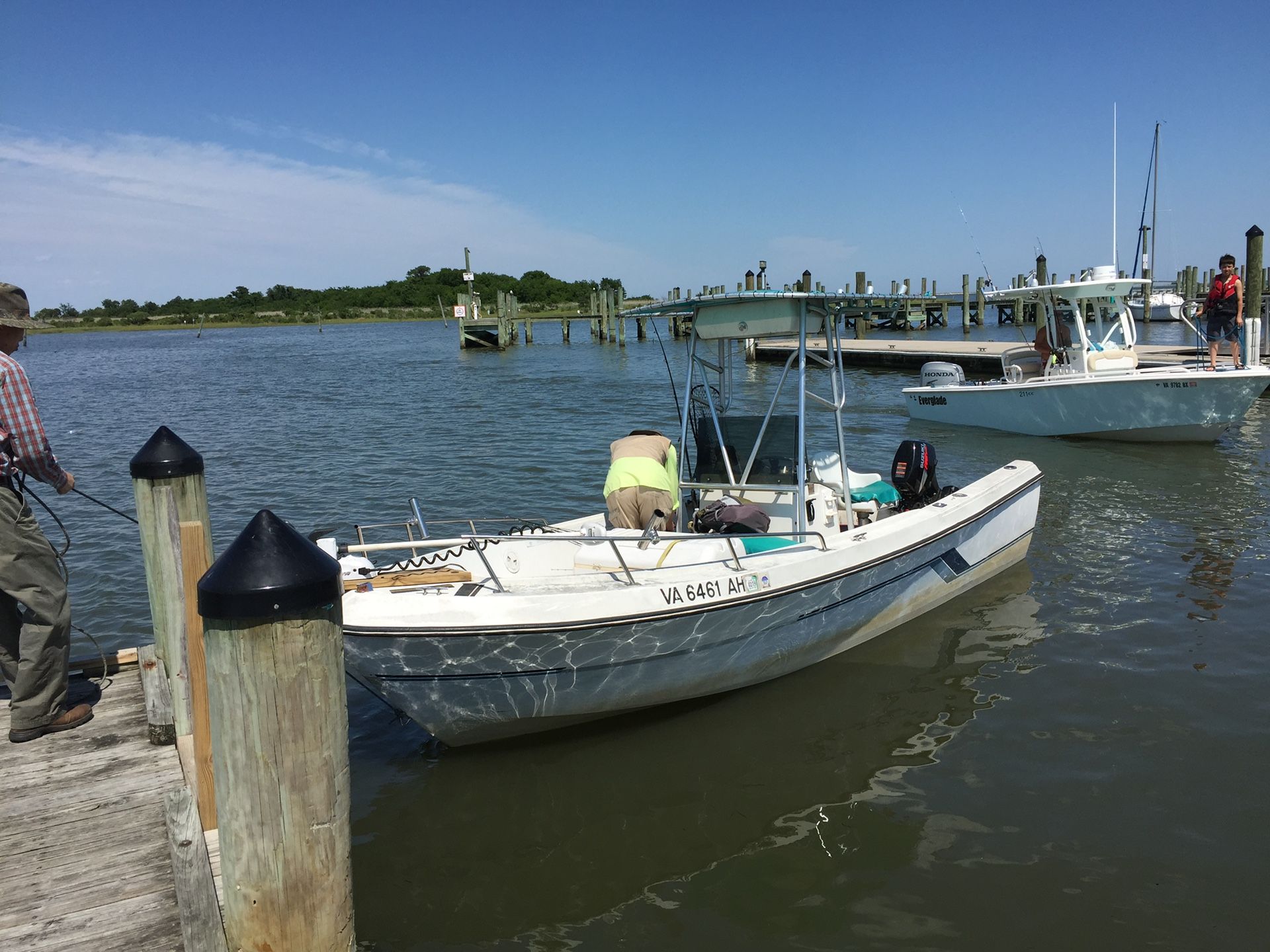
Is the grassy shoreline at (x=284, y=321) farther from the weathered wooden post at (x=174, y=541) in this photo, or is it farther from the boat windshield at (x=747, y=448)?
the weathered wooden post at (x=174, y=541)

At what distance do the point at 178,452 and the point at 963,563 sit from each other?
19.5 ft

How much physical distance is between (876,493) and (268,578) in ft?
20.5

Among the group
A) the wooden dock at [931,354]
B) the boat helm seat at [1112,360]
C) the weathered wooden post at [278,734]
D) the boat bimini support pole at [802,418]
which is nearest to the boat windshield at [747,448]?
the boat bimini support pole at [802,418]

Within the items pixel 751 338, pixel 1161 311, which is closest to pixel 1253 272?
pixel 751 338

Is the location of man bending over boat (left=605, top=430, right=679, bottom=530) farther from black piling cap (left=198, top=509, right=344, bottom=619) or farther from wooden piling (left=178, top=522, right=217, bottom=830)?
black piling cap (left=198, top=509, right=344, bottom=619)

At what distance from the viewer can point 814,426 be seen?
17.7 m

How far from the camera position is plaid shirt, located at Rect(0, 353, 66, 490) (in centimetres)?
402

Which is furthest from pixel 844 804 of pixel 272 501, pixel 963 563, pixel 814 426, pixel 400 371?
pixel 400 371

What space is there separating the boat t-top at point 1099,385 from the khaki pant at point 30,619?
14.3 meters

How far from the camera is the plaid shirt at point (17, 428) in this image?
4.02 m

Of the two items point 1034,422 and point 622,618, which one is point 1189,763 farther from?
point 1034,422

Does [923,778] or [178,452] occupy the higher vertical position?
[178,452]

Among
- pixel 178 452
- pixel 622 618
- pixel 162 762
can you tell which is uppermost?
pixel 178 452

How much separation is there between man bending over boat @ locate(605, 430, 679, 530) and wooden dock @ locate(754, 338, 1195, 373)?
15.5 metres
